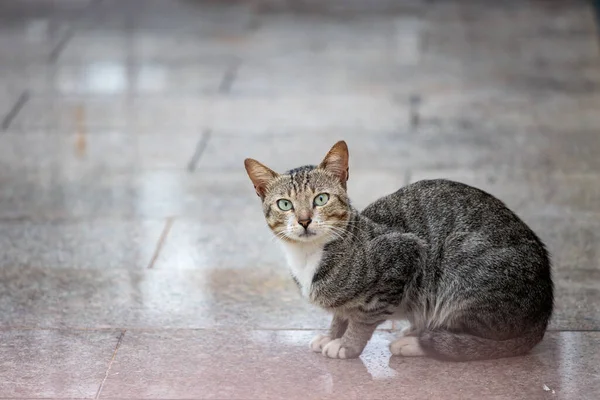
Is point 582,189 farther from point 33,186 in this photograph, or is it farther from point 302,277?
point 33,186

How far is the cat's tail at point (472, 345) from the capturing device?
14.8 feet

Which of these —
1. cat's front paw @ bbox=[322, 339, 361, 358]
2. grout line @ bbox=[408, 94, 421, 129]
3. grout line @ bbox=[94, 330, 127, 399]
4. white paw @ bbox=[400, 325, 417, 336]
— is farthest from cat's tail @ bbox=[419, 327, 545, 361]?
grout line @ bbox=[408, 94, 421, 129]

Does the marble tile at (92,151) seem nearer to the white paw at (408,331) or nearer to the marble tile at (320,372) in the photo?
the marble tile at (320,372)

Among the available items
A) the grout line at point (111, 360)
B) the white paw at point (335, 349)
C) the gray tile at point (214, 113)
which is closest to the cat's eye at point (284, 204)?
the white paw at point (335, 349)

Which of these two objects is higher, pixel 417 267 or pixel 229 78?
pixel 417 267

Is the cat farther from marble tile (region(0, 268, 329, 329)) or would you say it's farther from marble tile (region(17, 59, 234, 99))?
marble tile (region(17, 59, 234, 99))

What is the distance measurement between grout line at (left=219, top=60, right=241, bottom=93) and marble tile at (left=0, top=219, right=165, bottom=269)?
2911 millimetres

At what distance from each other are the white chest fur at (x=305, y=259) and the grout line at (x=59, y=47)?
5.88 m

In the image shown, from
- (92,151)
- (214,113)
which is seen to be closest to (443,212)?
(92,151)

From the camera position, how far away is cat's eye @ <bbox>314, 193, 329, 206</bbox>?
4426 mm

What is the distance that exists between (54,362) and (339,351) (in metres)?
1.28

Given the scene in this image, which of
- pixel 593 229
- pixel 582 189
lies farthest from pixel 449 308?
pixel 582 189

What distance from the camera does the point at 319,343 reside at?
4.75 meters

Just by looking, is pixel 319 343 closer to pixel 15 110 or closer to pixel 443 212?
pixel 443 212
